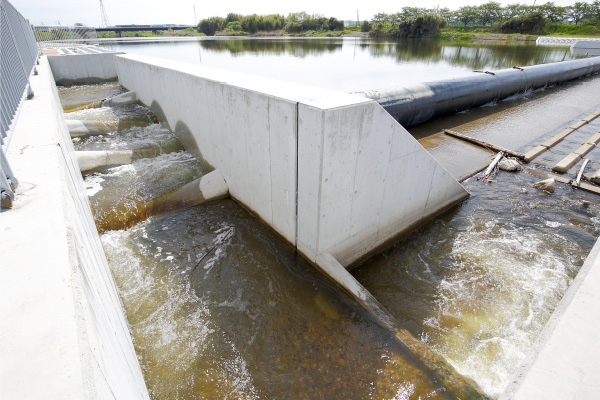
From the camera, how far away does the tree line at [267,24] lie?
68.1 meters

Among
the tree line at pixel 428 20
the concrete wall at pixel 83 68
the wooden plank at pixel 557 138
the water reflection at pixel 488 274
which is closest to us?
the water reflection at pixel 488 274

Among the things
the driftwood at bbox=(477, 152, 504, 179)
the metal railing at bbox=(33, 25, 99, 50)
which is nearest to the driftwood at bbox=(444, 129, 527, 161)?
the driftwood at bbox=(477, 152, 504, 179)

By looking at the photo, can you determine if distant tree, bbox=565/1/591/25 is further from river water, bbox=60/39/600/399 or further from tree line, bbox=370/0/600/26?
river water, bbox=60/39/600/399

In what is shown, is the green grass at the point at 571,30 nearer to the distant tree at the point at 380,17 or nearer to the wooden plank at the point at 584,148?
the distant tree at the point at 380,17

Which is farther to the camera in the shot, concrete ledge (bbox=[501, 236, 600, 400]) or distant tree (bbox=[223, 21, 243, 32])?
distant tree (bbox=[223, 21, 243, 32])

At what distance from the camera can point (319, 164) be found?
336 cm

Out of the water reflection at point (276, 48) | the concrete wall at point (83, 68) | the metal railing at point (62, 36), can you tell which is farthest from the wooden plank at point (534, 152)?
the metal railing at point (62, 36)

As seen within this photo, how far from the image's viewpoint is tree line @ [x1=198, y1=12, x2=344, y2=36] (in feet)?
224

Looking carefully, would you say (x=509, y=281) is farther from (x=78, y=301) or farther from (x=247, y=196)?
(x=78, y=301)

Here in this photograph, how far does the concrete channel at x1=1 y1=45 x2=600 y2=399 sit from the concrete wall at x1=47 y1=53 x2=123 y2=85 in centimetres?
1016

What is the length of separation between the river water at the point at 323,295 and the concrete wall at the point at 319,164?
15.7 inches

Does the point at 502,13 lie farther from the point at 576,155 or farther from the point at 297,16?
the point at 576,155

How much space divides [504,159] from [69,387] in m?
8.27

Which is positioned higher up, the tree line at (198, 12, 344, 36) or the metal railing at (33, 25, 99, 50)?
the tree line at (198, 12, 344, 36)
